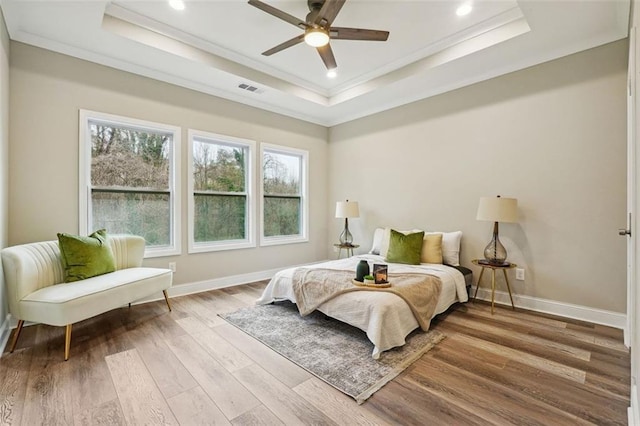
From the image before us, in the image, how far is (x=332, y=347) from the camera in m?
2.43

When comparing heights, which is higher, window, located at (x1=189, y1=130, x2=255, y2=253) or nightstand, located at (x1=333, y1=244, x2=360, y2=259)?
window, located at (x1=189, y1=130, x2=255, y2=253)

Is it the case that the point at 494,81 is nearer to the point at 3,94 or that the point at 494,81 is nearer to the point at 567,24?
the point at 567,24

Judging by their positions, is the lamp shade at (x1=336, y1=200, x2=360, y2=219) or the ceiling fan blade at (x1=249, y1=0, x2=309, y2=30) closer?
the ceiling fan blade at (x1=249, y1=0, x2=309, y2=30)

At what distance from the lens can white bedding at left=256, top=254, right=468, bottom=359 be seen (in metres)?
2.33

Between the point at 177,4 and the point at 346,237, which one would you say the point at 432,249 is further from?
the point at 177,4

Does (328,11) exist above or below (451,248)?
above

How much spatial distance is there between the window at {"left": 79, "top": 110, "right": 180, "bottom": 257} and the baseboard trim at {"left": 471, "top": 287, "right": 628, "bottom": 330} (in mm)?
4099

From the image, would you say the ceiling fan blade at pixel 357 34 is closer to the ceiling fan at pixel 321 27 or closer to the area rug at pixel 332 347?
the ceiling fan at pixel 321 27

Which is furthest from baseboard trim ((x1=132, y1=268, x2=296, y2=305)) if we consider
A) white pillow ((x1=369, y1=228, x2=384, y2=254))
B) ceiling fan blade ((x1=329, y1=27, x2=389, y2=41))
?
ceiling fan blade ((x1=329, y1=27, x2=389, y2=41))

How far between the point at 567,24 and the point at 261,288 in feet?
14.7

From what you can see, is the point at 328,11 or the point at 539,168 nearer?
the point at 328,11

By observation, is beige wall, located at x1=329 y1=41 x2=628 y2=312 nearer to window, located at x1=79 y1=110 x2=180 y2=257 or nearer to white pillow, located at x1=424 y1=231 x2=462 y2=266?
white pillow, located at x1=424 y1=231 x2=462 y2=266

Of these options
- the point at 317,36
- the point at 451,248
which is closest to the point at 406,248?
the point at 451,248

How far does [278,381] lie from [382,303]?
0.98 m
